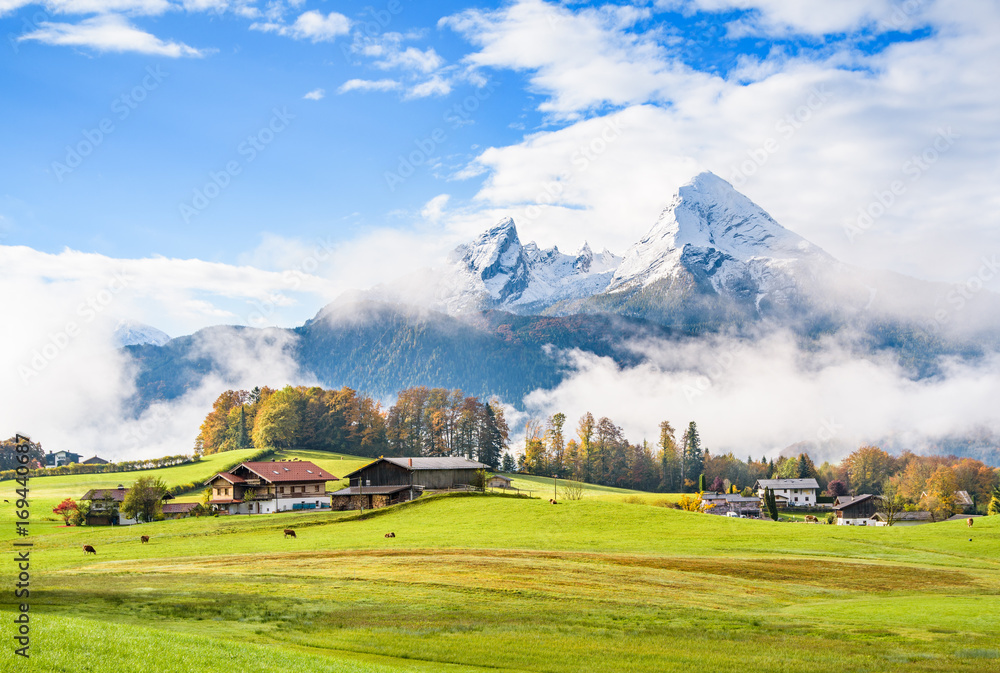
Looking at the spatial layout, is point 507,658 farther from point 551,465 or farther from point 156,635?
point 551,465

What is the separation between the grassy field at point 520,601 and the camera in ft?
76.8

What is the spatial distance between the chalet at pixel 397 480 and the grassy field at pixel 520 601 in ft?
90.6

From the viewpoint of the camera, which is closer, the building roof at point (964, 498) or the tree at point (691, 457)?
the building roof at point (964, 498)

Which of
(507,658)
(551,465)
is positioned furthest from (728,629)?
(551,465)

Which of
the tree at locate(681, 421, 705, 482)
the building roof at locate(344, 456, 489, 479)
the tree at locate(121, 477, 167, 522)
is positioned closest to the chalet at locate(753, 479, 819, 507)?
the tree at locate(681, 421, 705, 482)

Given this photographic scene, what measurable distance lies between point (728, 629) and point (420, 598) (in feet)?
Result: 47.2

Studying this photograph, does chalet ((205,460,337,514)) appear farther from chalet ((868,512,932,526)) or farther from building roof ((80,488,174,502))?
chalet ((868,512,932,526))

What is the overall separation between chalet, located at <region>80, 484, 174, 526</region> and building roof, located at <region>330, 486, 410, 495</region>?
27.0 m

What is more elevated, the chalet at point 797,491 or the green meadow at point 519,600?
the green meadow at point 519,600

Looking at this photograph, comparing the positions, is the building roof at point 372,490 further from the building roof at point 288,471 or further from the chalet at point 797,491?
the chalet at point 797,491

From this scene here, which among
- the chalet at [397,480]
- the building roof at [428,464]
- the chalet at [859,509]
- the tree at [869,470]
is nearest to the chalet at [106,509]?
the chalet at [397,480]

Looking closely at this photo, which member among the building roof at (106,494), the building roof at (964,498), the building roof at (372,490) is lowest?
the building roof at (964,498)

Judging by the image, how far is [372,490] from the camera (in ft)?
320

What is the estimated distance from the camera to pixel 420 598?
34.4 metres
